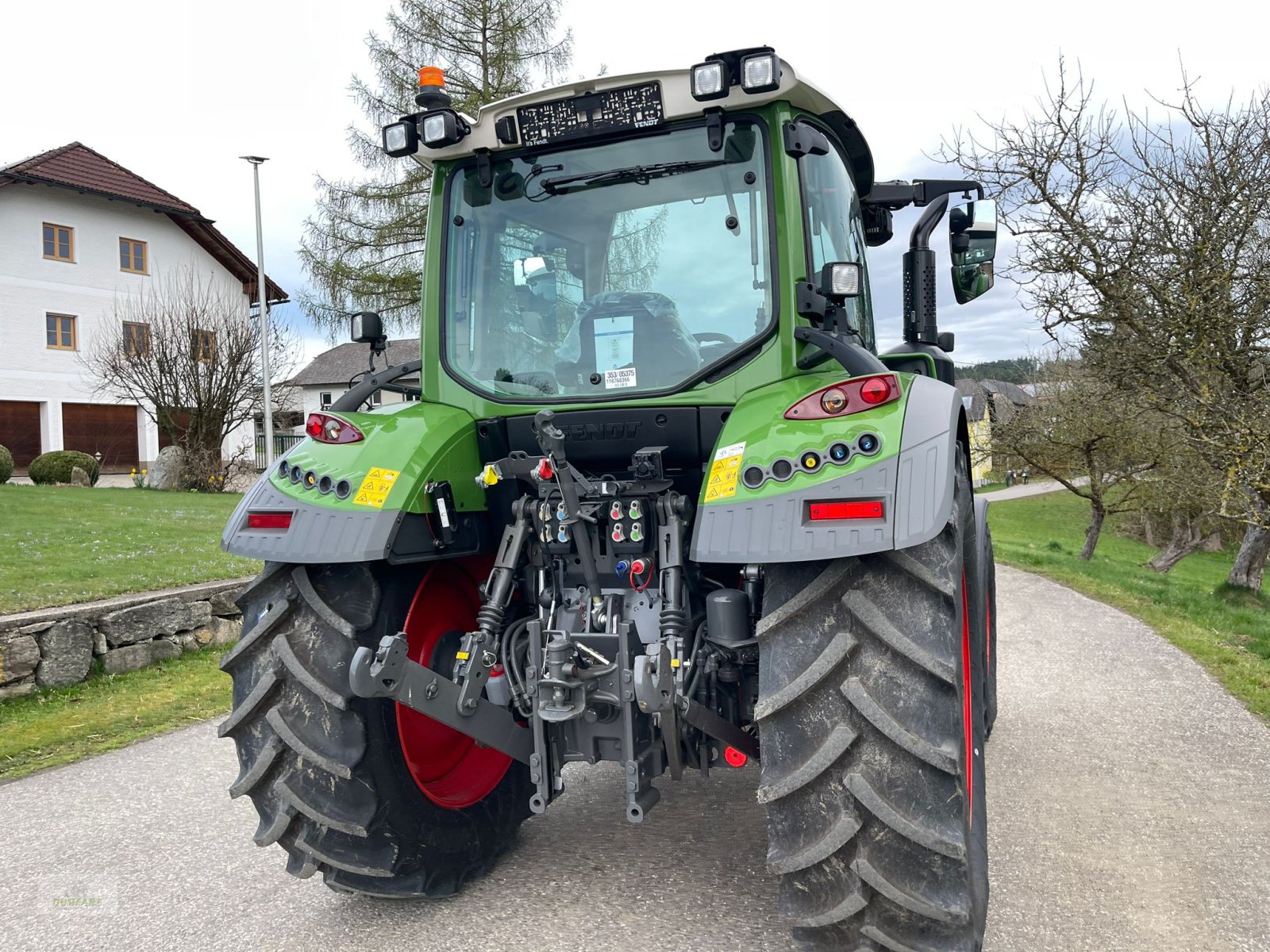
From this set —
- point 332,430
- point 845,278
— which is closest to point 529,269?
point 332,430

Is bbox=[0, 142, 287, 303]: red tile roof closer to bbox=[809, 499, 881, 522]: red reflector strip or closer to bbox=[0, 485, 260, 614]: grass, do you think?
bbox=[0, 485, 260, 614]: grass

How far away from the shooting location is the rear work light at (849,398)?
2.68 metres

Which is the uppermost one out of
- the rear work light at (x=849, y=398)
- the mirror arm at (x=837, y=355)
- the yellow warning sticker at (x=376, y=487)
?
the mirror arm at (x=837, y=355)

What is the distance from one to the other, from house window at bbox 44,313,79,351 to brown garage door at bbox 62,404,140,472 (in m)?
1.88

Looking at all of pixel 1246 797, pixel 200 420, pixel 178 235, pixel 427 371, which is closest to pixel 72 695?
pixel 427 371

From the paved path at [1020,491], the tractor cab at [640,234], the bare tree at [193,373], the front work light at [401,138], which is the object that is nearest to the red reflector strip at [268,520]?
the tractor cab at [640,234]

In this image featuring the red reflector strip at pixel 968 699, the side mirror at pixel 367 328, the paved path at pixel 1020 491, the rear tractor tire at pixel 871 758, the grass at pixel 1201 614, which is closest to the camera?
the rear tractor tire at pixel 871 758

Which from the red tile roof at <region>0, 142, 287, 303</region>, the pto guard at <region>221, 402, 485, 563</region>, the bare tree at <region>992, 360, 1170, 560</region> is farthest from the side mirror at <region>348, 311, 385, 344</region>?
the red tile roof at <region>0, 142, 287, 303</region>

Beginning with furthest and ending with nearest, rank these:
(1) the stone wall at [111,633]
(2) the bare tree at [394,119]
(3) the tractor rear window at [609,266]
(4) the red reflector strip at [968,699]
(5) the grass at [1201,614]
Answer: (2) the bare tree at [394,119] < (5) the grass at [1201,614] < (1) the stone wall at [111,633] < (3) the tractor rear window at [609,266] < (4) the red reflector strip at [968,699]

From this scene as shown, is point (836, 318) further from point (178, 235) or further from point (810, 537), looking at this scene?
point (178, 235)

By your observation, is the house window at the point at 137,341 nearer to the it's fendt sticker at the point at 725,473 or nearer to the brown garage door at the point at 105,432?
the brown garage door at the point at 105,432

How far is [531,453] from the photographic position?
3.36 meters

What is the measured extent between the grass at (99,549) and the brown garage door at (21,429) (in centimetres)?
1597

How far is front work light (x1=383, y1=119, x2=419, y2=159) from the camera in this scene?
3.42 meters
